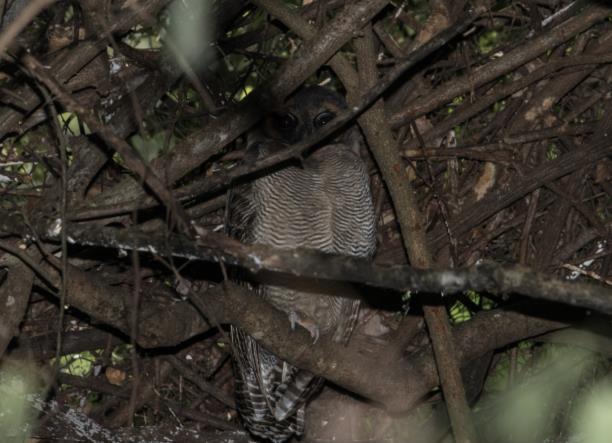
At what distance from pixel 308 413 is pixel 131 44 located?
1.70 m

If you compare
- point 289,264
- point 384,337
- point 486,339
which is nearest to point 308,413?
point 384,337

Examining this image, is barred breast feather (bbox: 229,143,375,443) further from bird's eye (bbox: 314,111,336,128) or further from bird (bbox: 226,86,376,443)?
bird's eye (bbox: 314,111,336,128)

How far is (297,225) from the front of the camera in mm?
3521

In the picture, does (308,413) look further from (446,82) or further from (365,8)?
(365,8)

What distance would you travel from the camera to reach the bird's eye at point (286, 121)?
11.8 feet

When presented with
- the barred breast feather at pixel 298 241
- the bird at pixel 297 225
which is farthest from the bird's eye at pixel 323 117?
the barred breast feather at pixel 298 241

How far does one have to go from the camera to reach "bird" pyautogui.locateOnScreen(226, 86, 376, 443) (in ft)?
11.6

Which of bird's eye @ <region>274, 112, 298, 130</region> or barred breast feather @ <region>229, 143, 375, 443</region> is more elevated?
bird's eye @ <region>274, 112, 298, 130</region>

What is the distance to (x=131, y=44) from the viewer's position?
374 cm

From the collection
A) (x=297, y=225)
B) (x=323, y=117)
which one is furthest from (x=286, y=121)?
(x=297, y=225)

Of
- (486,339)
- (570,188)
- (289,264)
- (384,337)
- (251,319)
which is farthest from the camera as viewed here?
(384,337)

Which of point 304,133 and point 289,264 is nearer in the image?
point 289,264

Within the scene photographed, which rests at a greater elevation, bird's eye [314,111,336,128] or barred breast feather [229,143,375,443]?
bird's eye [314,111,336,128]

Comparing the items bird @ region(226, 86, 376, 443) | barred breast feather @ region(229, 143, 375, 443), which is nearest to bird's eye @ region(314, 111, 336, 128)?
bird @ region(226, 86, 376, 443)
